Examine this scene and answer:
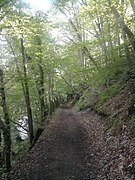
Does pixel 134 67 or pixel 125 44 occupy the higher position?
pixel 125 44

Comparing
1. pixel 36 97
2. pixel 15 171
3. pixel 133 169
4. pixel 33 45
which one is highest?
pixel 33 45

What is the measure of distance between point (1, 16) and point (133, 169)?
8.69m

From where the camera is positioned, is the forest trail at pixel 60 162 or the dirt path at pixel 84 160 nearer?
the dirt path at pixel 84 160

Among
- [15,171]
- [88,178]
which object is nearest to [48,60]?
[15,171]

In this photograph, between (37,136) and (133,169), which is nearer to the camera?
(133,169)

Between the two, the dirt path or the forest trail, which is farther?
the forest trail

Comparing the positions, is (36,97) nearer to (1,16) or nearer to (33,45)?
(33,45)

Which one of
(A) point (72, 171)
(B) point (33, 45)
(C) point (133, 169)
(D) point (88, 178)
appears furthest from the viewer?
(B) point (33, 45)

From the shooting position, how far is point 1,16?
38.0 ft

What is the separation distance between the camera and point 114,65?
39.3 feet

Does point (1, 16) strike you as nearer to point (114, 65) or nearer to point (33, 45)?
point (114, 65)

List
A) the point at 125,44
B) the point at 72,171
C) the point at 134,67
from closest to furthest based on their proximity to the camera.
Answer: the point at 72,171, the point at 125,44, the point at 134,67

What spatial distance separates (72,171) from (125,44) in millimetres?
6091

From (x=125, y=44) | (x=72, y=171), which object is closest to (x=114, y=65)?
(x=125, y=44)
